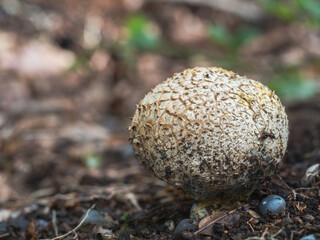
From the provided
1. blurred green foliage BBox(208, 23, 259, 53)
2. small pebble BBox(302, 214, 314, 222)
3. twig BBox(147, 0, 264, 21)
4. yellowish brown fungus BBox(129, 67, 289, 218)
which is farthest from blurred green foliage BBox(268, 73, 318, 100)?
twig BBox(147, 0, 264, 21)

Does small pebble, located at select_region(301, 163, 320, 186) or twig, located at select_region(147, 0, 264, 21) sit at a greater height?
twig, located at select_region(147, 0, 264, 21)

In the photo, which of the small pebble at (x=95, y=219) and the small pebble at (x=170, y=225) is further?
the small pebble at (x=95, y=219)

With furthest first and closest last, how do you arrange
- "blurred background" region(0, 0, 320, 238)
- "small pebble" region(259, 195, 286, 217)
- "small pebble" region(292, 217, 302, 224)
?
1. "blurred background" region(0, 0, 320, 238)
2. "small pebble" region(259, 195, 286, 217)
3. "small pebble" region(292, 217, 302, 224)

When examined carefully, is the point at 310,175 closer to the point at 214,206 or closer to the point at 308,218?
the point at 308,218

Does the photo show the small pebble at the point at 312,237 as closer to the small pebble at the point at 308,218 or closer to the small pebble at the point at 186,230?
the small pebble at the point at 308,218

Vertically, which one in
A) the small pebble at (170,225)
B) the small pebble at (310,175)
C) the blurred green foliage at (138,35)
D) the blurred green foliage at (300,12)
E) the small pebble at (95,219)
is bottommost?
the small pebble at (170,225)

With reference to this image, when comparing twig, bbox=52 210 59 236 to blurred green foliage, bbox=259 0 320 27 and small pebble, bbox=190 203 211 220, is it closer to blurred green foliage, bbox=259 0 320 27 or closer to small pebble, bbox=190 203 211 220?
small pebble, bbox=190 203 211 220

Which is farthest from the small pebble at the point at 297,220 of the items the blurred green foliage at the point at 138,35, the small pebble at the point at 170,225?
the blurred green foliage at the point at 138,35
